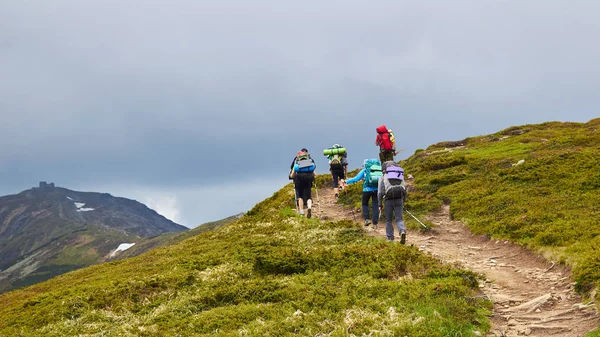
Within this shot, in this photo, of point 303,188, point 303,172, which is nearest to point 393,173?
point 303,172

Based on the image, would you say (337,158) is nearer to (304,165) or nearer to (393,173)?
(304,165)

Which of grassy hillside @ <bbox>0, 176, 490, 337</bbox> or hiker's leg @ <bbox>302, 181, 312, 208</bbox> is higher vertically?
hiker's leg @ <bbox>302, 181, 312, 208</bbox>

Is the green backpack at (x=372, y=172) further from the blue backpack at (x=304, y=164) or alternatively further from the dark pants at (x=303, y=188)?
the dark pants at (x=303, y=188)

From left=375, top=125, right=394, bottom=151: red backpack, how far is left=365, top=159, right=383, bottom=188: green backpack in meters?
5.76

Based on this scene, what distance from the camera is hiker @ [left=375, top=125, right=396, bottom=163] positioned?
2641 centimetres

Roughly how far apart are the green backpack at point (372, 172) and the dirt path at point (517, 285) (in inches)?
102

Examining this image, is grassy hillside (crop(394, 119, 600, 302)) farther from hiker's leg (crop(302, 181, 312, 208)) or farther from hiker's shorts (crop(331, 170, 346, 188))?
hiker's leg (crop(302, 181, 312, 208))

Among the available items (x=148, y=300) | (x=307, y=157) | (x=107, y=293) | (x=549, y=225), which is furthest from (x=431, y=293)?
(x=307, y=157)

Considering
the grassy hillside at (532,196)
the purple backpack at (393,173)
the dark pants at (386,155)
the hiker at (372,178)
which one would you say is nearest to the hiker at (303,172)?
the hiker at (372,178)

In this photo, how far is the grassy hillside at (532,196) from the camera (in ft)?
43.0

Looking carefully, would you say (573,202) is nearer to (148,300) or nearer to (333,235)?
(333,235)

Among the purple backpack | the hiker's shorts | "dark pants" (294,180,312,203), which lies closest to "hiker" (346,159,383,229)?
the purple backpack

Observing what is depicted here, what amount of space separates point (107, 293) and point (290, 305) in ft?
23.0

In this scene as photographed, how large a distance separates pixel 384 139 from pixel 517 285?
1568cm
